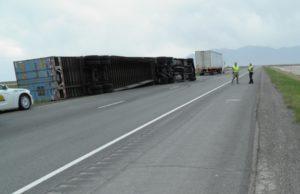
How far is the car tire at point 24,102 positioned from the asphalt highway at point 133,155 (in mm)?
7160

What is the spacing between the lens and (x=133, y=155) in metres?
7.71

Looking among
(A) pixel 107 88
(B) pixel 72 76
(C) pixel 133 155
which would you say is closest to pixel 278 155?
(C) pixel 133 155

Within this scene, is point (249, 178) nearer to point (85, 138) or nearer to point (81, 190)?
point (81, 190)

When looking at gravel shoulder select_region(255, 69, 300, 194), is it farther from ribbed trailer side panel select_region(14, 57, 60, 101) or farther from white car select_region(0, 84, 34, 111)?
ribbed trailer side panel select_region(14, 57, 60, 101)

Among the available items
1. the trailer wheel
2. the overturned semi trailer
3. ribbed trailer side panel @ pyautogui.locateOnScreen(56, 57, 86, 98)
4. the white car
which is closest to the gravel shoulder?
the white car

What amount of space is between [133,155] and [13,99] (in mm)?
13632

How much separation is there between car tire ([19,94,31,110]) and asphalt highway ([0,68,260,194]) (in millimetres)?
7160

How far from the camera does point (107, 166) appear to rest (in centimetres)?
695

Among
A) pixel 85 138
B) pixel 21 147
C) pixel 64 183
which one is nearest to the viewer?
pixel 64 183

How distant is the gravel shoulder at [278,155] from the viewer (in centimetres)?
560

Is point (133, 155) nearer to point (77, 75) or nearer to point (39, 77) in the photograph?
point (39, 77)

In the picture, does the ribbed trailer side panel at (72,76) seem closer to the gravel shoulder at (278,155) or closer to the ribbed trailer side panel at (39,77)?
the ribbed trailer side panel at (39,77)

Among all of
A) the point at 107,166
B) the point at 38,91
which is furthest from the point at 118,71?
the point at 107,166

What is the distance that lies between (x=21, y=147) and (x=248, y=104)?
951 cm
